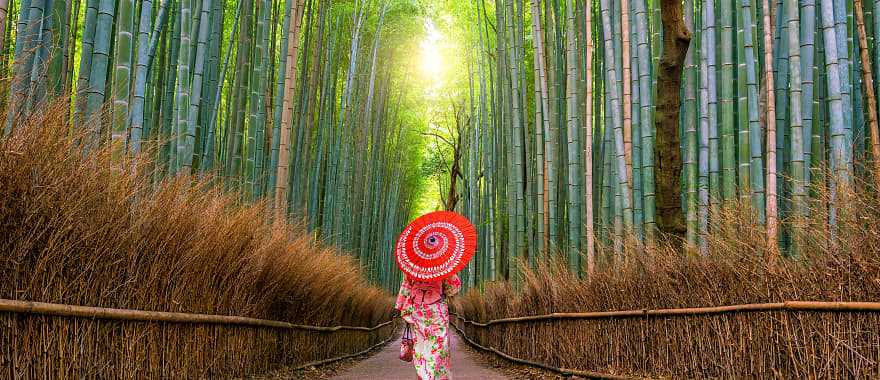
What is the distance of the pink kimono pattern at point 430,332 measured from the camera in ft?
13.4

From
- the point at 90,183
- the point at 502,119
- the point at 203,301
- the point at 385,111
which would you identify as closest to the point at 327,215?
the point at 502,119

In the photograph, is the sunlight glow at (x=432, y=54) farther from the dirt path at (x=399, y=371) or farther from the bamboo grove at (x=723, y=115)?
the bamboo grove at (x=723, y=115)

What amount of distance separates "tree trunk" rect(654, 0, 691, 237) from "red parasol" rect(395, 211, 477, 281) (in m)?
1.40

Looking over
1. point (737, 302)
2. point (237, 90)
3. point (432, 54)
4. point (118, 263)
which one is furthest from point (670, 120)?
point (432, 54)

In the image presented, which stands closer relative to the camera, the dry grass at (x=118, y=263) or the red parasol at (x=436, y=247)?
the dry grass at (x=118, y=263)

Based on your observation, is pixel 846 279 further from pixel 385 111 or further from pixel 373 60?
pixel 385 111

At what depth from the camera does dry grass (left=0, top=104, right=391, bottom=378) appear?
7.18ft

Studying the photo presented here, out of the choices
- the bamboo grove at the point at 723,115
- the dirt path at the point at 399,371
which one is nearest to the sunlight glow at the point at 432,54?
the dirt path at the point at 399,371

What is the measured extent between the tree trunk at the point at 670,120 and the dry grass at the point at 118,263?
2418 millimetres

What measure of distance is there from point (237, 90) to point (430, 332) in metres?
2.81

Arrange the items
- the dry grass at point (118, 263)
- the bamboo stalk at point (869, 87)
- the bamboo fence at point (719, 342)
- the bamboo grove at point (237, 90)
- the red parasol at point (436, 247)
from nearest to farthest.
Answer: the dry grass at point (118, 263) < the bamboo fence at point (719, 342) < the bamboo grove at point (237, 90) < the red parasol at point (436, 247) < the bamboo stalk at point (869, 87)

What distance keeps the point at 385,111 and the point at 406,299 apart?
9.36 m

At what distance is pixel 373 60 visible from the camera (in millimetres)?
11461

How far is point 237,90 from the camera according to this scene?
588 centimetres
